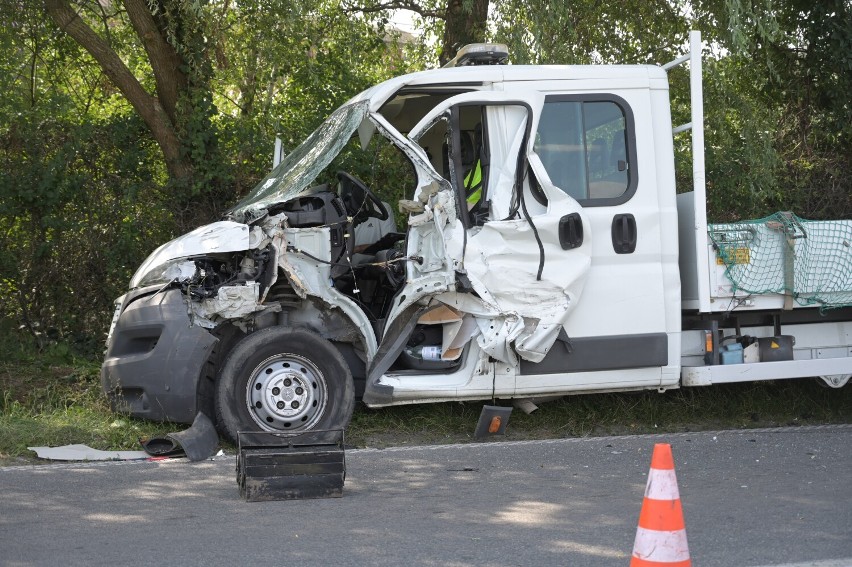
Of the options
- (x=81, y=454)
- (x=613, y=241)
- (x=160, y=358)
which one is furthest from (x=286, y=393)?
(x=613, y=241)

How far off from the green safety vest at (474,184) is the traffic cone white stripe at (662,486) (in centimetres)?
379

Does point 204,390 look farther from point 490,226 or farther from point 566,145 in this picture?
point 566,145

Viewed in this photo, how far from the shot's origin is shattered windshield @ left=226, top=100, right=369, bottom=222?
764 centimetres

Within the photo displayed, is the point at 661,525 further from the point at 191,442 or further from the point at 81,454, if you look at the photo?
the point at 81,454

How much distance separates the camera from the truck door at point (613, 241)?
7.61 metres

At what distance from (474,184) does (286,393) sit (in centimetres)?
199

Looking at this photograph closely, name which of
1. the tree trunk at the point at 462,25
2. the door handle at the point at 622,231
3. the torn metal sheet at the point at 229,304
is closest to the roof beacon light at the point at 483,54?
the door handle at the point at 622,231

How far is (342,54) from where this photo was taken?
11906 mm

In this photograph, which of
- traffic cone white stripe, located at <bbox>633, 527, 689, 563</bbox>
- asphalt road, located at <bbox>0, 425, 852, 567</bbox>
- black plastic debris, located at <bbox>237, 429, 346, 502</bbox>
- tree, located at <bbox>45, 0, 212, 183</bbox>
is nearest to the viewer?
traffic cone white stripe, located at <bbox>633, 527, 689, 563</bbox>

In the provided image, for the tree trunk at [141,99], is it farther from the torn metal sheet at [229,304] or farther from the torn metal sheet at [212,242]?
the torn metal sheet at [229,304]

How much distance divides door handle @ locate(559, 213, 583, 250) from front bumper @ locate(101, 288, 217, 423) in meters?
2.52

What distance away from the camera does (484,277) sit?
740cm

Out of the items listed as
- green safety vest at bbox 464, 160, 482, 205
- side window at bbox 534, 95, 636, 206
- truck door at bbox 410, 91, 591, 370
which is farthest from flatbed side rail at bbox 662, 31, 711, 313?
green safety vest at bbox 464, 160, 482, 205

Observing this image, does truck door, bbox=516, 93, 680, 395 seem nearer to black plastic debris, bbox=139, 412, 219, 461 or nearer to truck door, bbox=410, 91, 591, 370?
truck door, bbox=410, 91, 591, 370
